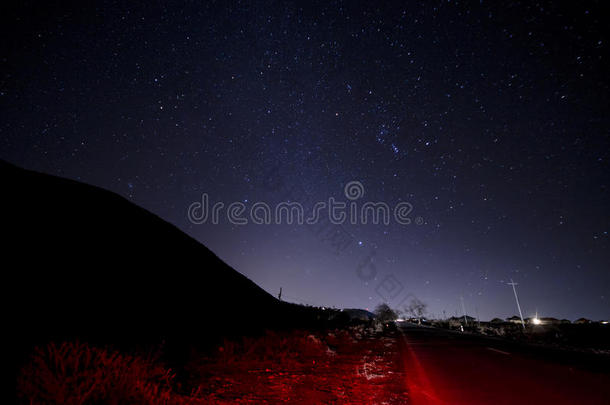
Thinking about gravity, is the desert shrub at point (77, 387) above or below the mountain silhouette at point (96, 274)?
below

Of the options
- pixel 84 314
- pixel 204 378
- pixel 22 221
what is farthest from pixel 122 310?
pixel 204 378

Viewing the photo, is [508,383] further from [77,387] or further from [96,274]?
[96,274]

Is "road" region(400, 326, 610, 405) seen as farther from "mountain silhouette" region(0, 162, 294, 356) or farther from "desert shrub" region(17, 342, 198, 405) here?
"mountain silhouette" region(0, 162, 294, 356)

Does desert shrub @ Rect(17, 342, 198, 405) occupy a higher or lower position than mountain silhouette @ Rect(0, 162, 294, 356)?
lower

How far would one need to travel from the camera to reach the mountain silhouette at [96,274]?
10.5m

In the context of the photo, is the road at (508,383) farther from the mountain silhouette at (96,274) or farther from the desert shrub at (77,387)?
the mountain silhouette at (96,274)

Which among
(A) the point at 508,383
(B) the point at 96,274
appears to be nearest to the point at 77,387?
(A) the point at 508,383

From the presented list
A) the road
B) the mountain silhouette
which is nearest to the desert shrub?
the road

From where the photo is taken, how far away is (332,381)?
721 cm

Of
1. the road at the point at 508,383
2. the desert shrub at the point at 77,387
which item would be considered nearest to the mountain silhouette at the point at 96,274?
the desert shrub at the point at 77,387

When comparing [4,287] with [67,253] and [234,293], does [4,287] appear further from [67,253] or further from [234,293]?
[234,293]

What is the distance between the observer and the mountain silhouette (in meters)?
10.5

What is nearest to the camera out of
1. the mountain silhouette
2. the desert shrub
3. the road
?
the desert shrub

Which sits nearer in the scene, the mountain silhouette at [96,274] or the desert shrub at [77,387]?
the desert shrub at [77,387]
